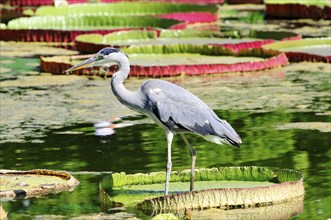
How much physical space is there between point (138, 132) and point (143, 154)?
115 centimetres

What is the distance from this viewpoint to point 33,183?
315 inches

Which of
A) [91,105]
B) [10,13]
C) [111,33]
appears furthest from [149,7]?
[91,105]

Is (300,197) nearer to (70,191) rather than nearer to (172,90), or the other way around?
(172,90)

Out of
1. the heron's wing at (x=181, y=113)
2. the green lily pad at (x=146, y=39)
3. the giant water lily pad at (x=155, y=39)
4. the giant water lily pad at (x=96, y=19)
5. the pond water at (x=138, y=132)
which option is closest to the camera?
the heron's wing at (x=181, y=113)

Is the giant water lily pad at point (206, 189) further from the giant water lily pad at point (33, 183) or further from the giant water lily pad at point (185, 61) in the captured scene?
the giant water lily pad at point (185, 61)

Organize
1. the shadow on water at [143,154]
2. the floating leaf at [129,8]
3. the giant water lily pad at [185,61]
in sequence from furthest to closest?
the floating leaf at [129,8], the giant water lily pad at [185,61], the shadow on water at [143,154]

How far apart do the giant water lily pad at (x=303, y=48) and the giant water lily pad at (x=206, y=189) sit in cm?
778

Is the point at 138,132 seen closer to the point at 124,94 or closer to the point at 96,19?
the point at 124,94

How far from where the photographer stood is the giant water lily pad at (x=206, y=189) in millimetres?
7238

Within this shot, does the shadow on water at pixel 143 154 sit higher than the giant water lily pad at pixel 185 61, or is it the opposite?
the shadow on water at pixel 143 154

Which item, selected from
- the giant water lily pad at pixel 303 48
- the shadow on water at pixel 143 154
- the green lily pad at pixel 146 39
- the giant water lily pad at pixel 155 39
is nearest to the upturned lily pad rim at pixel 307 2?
the giant water lily pad at pixel 155 39

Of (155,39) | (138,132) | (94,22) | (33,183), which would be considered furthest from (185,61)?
(33,183)

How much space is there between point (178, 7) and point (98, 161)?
588 inches

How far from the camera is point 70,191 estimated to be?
802cm
